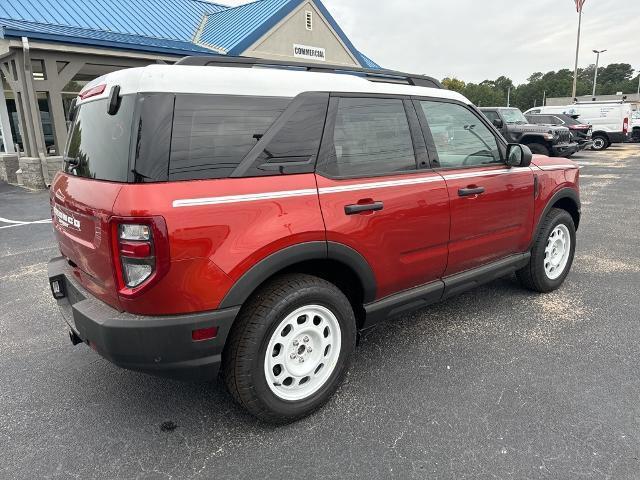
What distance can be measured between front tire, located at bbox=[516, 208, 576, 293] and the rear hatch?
3442 mm

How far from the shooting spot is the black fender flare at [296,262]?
2266 mm

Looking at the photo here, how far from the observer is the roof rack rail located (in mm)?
2412

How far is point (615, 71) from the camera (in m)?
108

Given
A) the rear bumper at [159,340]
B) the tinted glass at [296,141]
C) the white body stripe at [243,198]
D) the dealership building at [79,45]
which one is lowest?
the rear bumper at [159,340]

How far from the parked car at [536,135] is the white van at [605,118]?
6.16m

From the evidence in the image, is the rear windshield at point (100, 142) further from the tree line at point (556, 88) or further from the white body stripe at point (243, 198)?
the tree line at point (556, 88)

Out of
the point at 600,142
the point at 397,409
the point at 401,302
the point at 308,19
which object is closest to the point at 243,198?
the point at 401,302

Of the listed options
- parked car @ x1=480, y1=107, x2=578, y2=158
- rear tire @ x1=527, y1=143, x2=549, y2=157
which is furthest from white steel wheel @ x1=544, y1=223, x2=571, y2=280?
rear tire @ x1=527, y1=143, x2=549, y2=157

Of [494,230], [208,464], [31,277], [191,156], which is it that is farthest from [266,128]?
[31,277]

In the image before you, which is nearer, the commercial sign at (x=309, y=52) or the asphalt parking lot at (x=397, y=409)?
the asphalt parking lot at (x=397, y=409)

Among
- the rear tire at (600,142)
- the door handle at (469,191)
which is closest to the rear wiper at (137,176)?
the door handle at (469,191)

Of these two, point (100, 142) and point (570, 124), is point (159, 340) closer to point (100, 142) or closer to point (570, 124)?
point (100, 142)

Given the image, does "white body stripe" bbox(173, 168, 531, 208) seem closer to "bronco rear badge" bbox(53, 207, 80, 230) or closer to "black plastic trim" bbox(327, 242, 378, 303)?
"black plastic trim" bbox(327, 242, 378, 303)

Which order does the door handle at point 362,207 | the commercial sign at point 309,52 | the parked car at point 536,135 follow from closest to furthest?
the door handle at point 362,207 < the parked car at point 536,135 < the commercial sign at point 309,52
